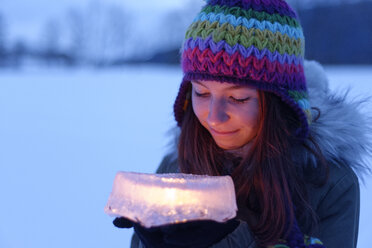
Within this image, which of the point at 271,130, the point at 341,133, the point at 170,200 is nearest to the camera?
the point at 170,200

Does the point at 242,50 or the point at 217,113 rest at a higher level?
the point at 242,50

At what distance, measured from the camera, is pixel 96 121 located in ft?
16.8

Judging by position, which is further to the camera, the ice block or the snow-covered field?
the snow-covered field

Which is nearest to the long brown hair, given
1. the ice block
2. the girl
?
the girl

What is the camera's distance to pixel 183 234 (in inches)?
35.9

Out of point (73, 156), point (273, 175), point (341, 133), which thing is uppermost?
point (341, 133)

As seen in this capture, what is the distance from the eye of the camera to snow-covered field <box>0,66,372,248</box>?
8.09 ft

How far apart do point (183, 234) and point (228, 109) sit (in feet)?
1.62

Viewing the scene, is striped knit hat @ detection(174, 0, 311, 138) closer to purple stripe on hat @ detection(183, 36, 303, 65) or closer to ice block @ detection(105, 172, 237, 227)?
purple stripe on hat @ detection(183, 36, 303, 65)

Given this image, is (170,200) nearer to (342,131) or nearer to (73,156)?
(342,131)

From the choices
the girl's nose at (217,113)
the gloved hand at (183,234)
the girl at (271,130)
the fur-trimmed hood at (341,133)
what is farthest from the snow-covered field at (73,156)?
the gloved hand at (183,234)

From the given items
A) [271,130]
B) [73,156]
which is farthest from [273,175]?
[73,156]

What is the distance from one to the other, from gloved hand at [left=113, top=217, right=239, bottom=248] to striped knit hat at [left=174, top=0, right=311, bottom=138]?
1.65 feet

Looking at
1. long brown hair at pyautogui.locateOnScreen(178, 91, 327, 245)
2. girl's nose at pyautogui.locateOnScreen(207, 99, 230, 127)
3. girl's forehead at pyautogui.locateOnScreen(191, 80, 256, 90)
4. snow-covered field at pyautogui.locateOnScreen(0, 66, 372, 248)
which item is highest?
girl's forehead at pyautogui.locateOnScreen(191, 80, 256, 90)
